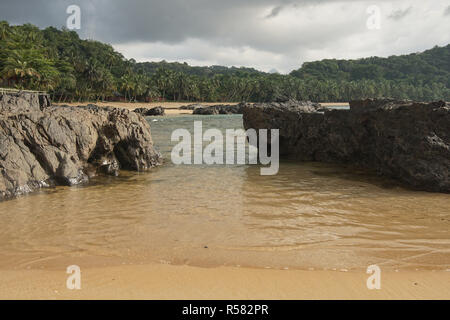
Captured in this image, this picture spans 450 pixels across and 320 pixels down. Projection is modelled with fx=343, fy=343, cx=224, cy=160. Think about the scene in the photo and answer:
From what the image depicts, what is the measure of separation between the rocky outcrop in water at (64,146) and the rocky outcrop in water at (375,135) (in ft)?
16.6

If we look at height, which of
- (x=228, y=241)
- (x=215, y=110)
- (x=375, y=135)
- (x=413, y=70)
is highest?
(x=413, y=70)

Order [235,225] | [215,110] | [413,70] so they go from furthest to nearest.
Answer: [413,70] → [215,110] → [235,225]

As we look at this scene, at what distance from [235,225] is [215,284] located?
2236 mm

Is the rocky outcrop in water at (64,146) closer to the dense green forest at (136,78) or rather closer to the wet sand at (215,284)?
the wet sand at (215,284)

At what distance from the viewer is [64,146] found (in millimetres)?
9492

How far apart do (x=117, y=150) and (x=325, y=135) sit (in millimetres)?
7408

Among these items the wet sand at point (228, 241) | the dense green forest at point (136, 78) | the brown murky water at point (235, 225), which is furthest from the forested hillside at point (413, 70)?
the wet sand at point (228, 241)

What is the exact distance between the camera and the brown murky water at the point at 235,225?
4500 mm

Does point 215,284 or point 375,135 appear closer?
point 215,284

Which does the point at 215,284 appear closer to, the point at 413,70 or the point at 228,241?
the point at 228,241

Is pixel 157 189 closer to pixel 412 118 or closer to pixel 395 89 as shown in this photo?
pixel 412 118

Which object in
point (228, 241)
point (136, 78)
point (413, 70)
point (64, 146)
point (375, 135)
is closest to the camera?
point (228, 241)

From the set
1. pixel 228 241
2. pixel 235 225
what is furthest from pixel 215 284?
pixel 235 225

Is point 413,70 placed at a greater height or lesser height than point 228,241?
greater
